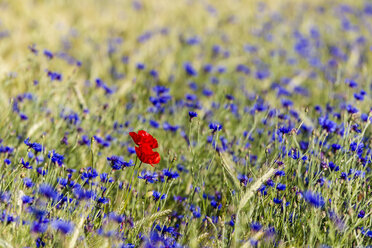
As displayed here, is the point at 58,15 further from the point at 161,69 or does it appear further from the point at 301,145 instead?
the point at 301,145

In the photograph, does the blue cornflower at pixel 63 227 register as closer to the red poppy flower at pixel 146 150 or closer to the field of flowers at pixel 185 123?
the field of flowers at pixel 185 123

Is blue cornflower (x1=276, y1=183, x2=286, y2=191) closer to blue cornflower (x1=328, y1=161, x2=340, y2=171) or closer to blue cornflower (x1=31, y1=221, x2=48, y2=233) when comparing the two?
blue cornflower (x1=328, y1=161, x2=340, y2=171)

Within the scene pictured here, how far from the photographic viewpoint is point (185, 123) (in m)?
3.46

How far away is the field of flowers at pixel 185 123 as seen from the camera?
2.00m

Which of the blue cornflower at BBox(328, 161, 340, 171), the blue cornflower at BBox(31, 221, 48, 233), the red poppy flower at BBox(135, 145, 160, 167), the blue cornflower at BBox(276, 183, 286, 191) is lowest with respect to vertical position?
the blue cornflower at BBox(31, 221, 48, 233)

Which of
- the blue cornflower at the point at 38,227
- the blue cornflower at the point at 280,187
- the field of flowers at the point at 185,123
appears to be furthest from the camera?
the blue cornflower at the point at 280,187

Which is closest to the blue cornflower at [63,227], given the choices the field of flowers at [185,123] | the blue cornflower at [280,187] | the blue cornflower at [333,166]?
the field of flowers at [185,123]

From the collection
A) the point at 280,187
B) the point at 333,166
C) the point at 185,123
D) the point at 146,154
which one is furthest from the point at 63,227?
the point at 185,123

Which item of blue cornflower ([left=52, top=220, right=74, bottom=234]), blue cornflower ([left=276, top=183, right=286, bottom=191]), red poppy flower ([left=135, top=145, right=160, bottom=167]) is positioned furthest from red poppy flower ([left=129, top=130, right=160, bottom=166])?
blue cornflower ([left=276, top=183, right=286, bottom=191])

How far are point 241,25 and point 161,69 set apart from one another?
240 cm

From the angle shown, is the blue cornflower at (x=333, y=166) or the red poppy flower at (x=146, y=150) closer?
the red poppy flower at (x=146, y=150)

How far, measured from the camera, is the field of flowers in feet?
6.57

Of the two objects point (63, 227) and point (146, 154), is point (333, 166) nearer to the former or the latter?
point (146, 154)

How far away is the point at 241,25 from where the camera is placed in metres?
6.76
